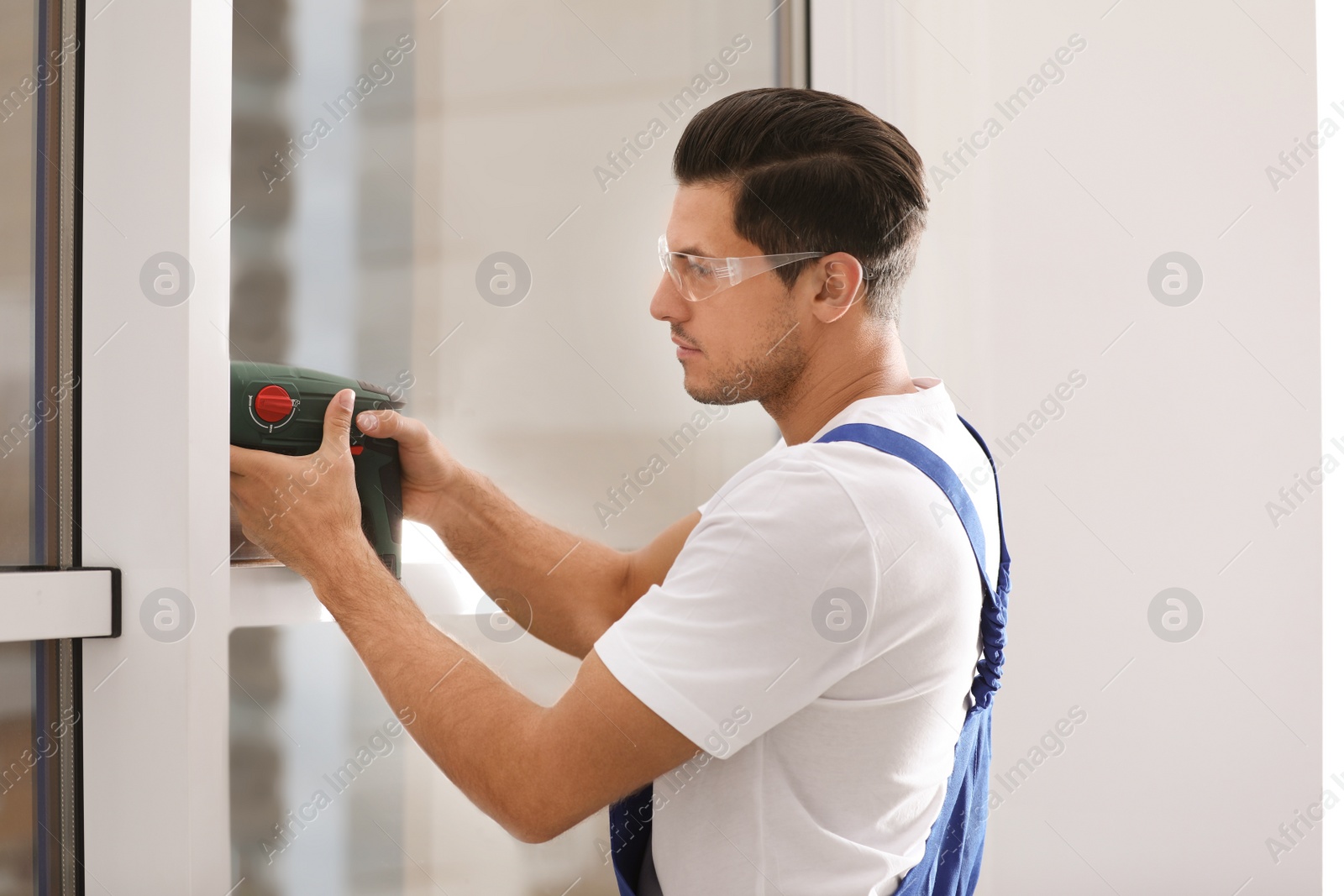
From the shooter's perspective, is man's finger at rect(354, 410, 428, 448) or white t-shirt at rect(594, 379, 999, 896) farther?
man's finger at rect(354, 410, 428, 448)

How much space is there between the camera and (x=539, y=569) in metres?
1.30

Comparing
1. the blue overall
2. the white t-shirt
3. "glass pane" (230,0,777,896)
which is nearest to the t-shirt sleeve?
the white t-shirt

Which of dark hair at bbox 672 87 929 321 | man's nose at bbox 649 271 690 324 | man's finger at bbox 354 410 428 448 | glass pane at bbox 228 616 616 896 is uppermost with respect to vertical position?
dark hair at bbox 672 87 929 321

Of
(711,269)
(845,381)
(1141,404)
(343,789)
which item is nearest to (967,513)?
(845,381)

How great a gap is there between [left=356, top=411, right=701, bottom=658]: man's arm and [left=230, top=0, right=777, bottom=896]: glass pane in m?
0.07

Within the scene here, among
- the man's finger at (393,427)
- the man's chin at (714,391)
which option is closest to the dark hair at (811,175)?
the man's chin at (714,391)

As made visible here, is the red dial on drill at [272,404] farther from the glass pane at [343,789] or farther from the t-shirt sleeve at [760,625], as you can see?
the t-shirt sleeve at [760,625]

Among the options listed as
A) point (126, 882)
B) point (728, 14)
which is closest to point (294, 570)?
point (126, 882)

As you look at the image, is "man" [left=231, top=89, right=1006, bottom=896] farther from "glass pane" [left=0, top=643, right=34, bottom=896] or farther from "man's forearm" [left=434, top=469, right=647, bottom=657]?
"glass pane" [left=0, top=643, right=34, bottom=896]

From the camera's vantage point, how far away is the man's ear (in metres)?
1.09

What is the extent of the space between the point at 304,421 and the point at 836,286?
0.57 m

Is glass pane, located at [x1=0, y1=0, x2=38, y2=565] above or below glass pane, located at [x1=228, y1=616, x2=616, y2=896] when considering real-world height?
above

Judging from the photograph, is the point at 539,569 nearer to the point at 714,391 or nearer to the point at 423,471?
the point at 423,471

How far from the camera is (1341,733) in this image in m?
1.69
